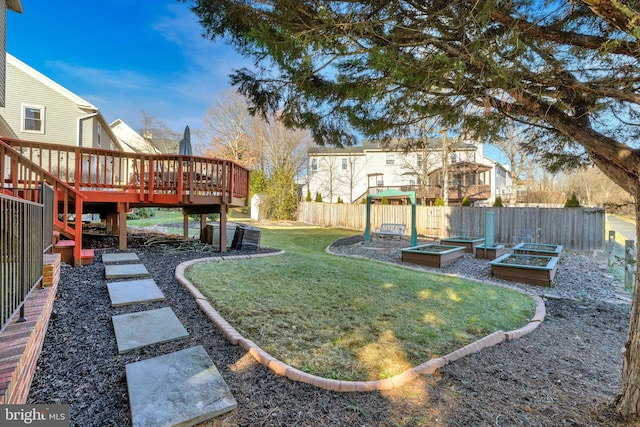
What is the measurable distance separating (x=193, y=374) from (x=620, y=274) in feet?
34.4

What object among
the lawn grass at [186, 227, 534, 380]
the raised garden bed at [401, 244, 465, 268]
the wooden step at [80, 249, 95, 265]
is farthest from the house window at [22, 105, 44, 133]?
the raised garden bed at [401, 244, 465, 268]

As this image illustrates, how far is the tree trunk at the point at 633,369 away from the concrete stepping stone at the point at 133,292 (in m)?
4.40

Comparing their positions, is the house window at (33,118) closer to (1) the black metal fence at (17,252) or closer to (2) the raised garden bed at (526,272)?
(1) the black metal fence at (17,252)

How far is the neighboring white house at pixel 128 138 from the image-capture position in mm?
24328

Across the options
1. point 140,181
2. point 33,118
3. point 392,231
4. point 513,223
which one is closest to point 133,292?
point 140,181

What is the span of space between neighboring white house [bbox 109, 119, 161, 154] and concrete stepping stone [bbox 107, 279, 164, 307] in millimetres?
24327

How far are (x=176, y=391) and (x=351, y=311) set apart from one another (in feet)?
7.51

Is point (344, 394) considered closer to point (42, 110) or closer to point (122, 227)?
point (122, 227)

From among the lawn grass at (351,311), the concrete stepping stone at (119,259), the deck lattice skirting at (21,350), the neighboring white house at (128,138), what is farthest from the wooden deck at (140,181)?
the neighboring white house at (128,138)

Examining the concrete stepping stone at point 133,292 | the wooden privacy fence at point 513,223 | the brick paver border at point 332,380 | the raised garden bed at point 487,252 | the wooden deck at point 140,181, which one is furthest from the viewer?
the wooden privacy fence at point 513,223

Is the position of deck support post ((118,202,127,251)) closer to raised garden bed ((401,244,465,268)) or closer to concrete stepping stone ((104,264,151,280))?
concrete stepping stone ((104,264,151,280))

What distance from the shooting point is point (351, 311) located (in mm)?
3896

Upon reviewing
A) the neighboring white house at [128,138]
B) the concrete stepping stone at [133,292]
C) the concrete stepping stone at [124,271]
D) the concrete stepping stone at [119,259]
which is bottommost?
the concrete stepping stone at [133,292]

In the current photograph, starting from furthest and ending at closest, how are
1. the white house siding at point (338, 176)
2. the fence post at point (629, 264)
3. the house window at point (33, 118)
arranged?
1. the white house siding at point (338, 176)
2. the house window at point (33, 118)
3. the fence post at point (629, 264)
